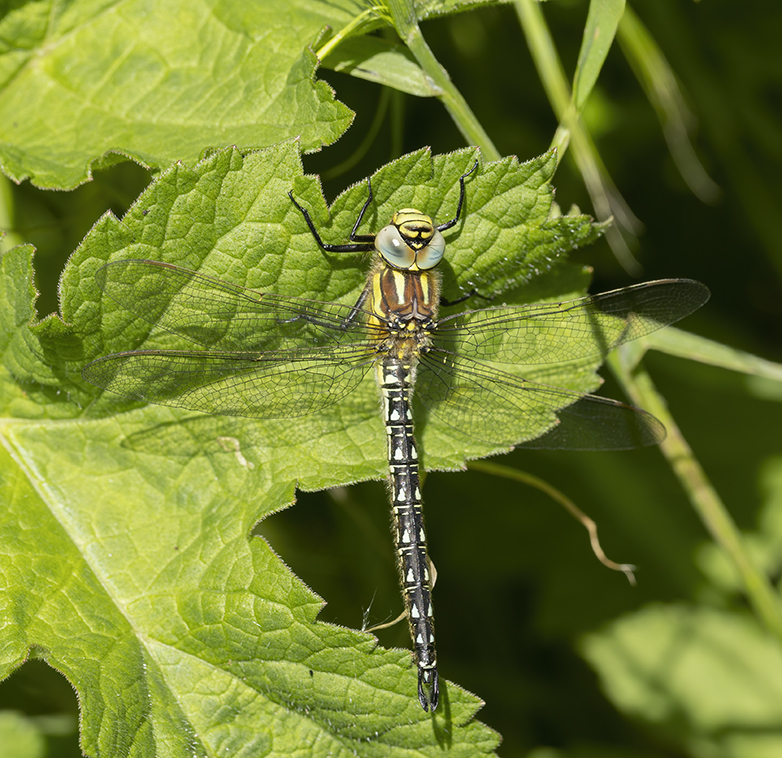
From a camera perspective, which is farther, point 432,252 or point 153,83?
point 153,83

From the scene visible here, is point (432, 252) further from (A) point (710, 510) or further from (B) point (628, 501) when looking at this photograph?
(B) point (628, 501)

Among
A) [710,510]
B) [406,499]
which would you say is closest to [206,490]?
[406,499]

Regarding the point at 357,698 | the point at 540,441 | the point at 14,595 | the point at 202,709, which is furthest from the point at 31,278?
the point at 540,441

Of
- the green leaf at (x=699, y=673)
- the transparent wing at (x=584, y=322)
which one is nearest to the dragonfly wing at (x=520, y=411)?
the transparent wing at (x=584, y=322)

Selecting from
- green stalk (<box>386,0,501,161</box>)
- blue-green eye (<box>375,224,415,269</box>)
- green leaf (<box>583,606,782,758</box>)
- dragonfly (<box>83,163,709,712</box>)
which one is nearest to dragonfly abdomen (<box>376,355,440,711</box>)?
dragonfly (<box>83,163,709,712</box>)

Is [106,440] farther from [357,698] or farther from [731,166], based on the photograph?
[731,166]
